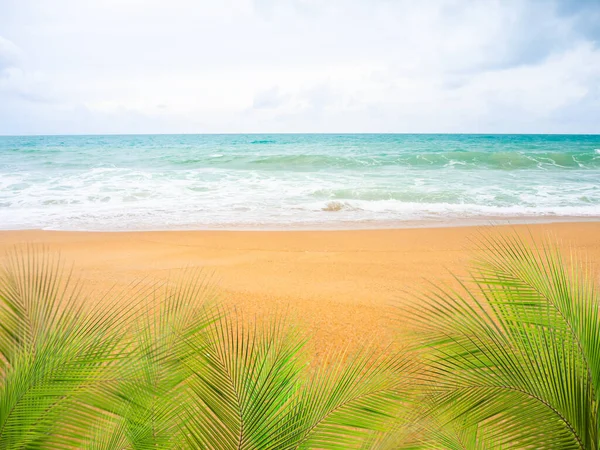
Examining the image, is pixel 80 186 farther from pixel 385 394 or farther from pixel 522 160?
pixel 522 160

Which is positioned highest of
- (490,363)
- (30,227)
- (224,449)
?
(490,363)

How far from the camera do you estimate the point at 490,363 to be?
1139 millimetres

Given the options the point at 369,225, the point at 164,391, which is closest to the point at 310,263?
the point at 369,225

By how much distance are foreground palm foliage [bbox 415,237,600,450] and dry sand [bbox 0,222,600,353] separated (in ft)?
6.40

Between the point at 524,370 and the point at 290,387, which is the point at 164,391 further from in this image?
the point at 524,370

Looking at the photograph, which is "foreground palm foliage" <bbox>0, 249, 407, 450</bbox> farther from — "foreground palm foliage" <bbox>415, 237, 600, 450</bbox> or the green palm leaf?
"foreground palm foliage" <bbox>415, 237, 600, 450</bbox>

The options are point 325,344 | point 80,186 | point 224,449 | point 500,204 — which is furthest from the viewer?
point 80,186

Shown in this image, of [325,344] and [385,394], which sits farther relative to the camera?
[325,344]

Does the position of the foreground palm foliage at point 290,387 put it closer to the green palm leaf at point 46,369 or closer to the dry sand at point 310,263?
the green palm leaf at point 46,369

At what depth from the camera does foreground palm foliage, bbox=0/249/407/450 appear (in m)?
1.04

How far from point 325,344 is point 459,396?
242cm

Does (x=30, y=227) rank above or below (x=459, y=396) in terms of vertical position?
below

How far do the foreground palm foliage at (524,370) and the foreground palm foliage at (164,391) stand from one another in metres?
0.16

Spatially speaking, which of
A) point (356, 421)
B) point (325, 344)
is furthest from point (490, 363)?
point (325, 344)
